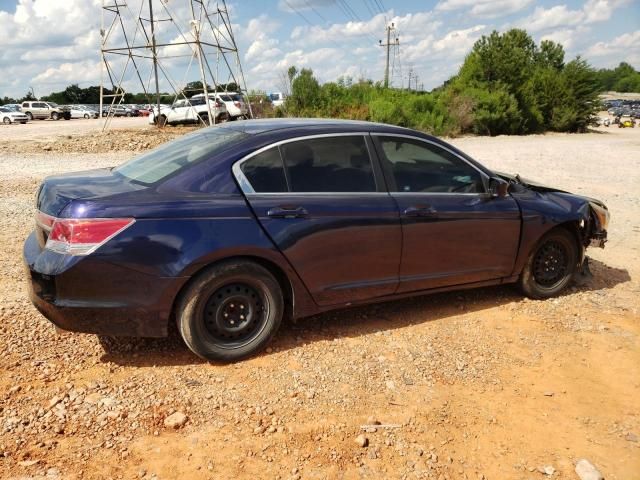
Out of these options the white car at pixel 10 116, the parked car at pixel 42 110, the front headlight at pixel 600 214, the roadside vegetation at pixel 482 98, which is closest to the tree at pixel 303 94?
the roadside vegetation at pixel 482 98

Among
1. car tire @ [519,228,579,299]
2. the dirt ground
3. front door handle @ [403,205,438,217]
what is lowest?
the dirt ground

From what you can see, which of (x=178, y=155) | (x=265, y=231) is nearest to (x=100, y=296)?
(x=265, y=231)

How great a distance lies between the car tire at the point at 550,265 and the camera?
16.4 ft

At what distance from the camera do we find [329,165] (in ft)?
13.3

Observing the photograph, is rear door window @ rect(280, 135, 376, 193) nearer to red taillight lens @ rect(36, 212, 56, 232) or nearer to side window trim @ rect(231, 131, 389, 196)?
side window trim @ rect(231, 131, 389, 196)

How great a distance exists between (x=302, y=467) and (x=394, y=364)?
50.3 inches

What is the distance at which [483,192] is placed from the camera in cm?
460

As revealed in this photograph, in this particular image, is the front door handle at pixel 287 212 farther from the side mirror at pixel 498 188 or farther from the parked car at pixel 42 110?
the parked car at pixel 42 110

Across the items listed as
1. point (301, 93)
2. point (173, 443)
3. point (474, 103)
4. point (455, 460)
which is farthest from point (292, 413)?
point (474, 103)

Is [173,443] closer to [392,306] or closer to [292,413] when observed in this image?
[292,413]

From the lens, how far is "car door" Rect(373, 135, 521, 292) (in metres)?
4.26

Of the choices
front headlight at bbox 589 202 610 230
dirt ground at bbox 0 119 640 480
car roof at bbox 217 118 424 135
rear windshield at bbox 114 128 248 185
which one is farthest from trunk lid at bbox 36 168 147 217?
front headlight at bbox 589 202 610 230

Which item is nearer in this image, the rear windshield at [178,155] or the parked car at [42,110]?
the rear windshield at [178,155]

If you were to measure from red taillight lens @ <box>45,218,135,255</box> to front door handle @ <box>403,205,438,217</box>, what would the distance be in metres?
2.10
